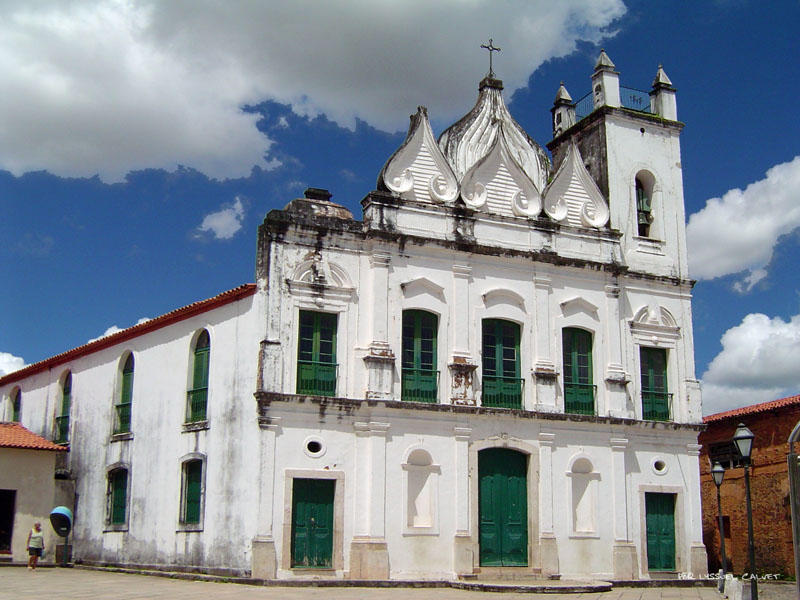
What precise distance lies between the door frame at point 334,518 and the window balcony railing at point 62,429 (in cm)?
1036

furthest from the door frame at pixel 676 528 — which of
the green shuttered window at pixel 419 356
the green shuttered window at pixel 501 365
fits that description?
the green shuttered window at pixel 419 356

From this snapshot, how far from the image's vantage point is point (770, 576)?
997 inches

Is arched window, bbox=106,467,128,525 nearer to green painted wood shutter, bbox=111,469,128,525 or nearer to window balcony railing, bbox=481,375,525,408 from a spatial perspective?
green painted wood shutter, bbox=111,469,128,525

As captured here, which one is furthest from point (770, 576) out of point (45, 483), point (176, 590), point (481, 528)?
point (45, 483)

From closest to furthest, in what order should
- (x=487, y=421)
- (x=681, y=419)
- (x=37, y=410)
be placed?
(x=487, y=421) < (x=681, y=419) < (x=37, y=410)

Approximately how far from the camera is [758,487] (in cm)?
2642

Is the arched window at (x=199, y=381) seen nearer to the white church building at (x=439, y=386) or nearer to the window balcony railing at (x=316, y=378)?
the white church building at (x=439, y=386)

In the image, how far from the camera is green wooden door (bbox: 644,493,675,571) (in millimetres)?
22328

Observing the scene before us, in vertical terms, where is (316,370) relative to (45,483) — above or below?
above

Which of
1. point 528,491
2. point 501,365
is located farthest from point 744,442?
point 501,365

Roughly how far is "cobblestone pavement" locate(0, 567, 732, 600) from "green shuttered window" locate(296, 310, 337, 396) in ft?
13.7

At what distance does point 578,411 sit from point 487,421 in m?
2.60

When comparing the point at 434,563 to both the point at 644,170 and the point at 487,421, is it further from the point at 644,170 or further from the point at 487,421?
the point at 644,170

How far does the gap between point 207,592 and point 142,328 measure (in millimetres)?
9140
